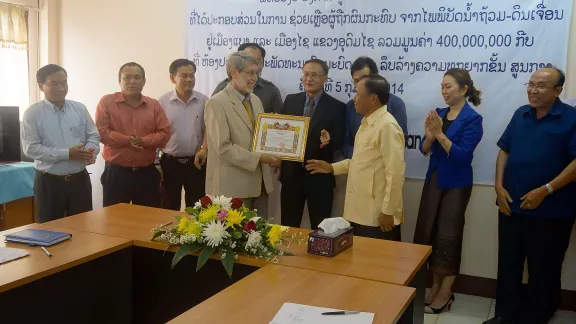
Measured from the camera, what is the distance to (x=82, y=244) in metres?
2.43

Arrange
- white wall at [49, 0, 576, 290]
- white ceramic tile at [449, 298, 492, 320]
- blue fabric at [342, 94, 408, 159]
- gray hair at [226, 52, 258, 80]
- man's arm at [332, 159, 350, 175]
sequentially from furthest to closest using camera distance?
white wall at [49, 0, 576, 290], blue fabric at [342, 94, 408, 159], white ceramic tile at [449, 298, 492, 320], man's arm at [332, 159, 350, 175], gray hair at [226, 52, 258, 80]

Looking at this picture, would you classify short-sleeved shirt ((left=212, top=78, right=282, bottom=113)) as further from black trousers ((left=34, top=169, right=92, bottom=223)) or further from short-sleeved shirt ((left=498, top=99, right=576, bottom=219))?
short-sleeved shirt ((left=498, top=99, right=576, bottom=219))

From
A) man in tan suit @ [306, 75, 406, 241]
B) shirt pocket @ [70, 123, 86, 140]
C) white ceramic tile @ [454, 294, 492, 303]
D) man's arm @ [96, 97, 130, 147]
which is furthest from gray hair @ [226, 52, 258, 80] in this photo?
white ceramic tile @ [454, 294, 492, 303]

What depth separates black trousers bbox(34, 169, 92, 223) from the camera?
3.82 metres

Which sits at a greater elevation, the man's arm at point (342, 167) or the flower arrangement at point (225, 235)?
the man's arm at point (342, 167)

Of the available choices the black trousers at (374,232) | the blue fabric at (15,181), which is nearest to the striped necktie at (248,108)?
the black trousers at (374,232)

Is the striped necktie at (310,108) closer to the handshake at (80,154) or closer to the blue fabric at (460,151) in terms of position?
the blue fabric at (460,151)

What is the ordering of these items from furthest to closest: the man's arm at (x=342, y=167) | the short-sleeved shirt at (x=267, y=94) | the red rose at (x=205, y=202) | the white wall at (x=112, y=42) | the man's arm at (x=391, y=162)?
the white wall at (x=112, y=42) → the short-sleeved shirt at (x=267, y=94) → the man's arm at (x=342, y=167) → the man's arm at (x=391, y=162) → the red rose at (x=205, y=202)

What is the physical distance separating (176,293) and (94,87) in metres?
3.51

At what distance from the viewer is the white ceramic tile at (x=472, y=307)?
3.71m

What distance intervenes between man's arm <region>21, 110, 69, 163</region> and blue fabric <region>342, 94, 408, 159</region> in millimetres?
1972

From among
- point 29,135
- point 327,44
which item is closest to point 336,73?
point 327,44

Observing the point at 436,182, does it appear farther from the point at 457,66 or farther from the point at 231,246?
the point at 231,246

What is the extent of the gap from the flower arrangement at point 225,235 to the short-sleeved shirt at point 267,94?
75.2 inches
